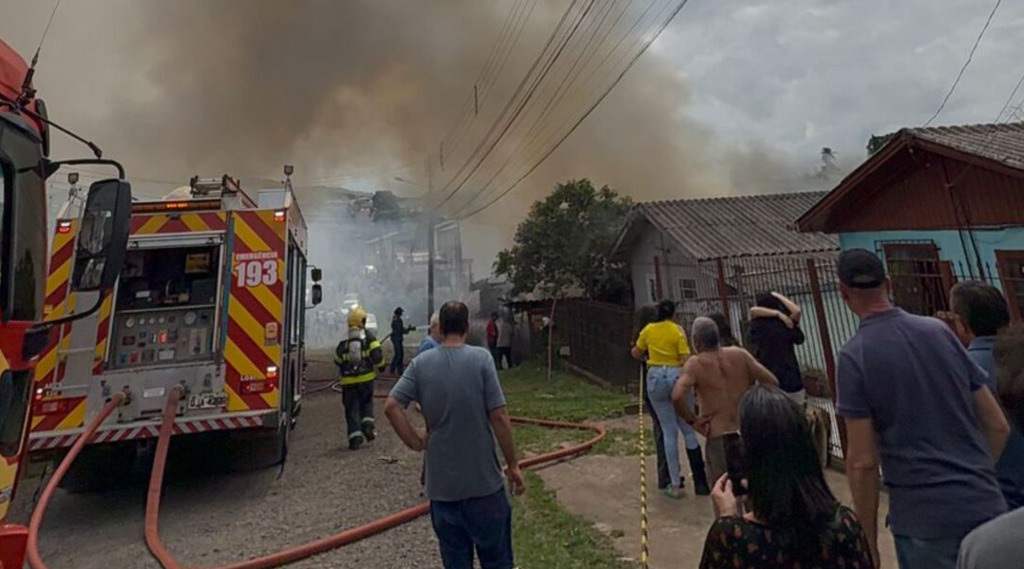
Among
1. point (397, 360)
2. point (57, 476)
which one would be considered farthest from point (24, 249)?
point (397, 360)

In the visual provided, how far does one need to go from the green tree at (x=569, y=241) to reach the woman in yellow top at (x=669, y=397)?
34.9 feet

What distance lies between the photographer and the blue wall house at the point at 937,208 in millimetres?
5535

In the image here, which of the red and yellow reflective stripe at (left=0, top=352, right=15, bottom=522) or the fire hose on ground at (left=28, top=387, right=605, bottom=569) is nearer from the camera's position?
the red and yellow reflective stripe at (left=0, top=352, right=15, bottom=522)

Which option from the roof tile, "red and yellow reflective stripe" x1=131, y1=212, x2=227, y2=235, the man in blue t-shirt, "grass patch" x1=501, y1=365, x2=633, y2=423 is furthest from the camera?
the roof tile

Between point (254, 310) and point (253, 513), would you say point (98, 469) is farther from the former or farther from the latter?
point (254, 310)

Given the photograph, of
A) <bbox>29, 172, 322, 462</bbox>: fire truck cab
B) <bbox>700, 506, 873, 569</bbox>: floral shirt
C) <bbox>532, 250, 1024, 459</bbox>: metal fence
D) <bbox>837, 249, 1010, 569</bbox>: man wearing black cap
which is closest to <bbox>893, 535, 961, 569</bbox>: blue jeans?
<bbox>837, 249, 1010, 569</bbox>: man wearing black cap

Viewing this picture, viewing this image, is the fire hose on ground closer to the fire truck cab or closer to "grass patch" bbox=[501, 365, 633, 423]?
the fire truck cab

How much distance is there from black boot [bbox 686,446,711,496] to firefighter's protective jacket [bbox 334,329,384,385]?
3652 mm

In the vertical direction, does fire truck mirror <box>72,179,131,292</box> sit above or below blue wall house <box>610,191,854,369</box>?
below

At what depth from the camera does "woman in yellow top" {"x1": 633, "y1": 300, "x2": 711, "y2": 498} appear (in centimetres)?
456

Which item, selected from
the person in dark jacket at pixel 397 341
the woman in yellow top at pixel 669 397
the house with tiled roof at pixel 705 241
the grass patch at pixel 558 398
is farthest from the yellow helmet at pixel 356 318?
the person in dark jacket at pixel 397 341

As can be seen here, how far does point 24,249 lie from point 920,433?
10.9 ft

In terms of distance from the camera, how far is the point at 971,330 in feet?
7.48

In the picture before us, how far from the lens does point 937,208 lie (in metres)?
6.42
